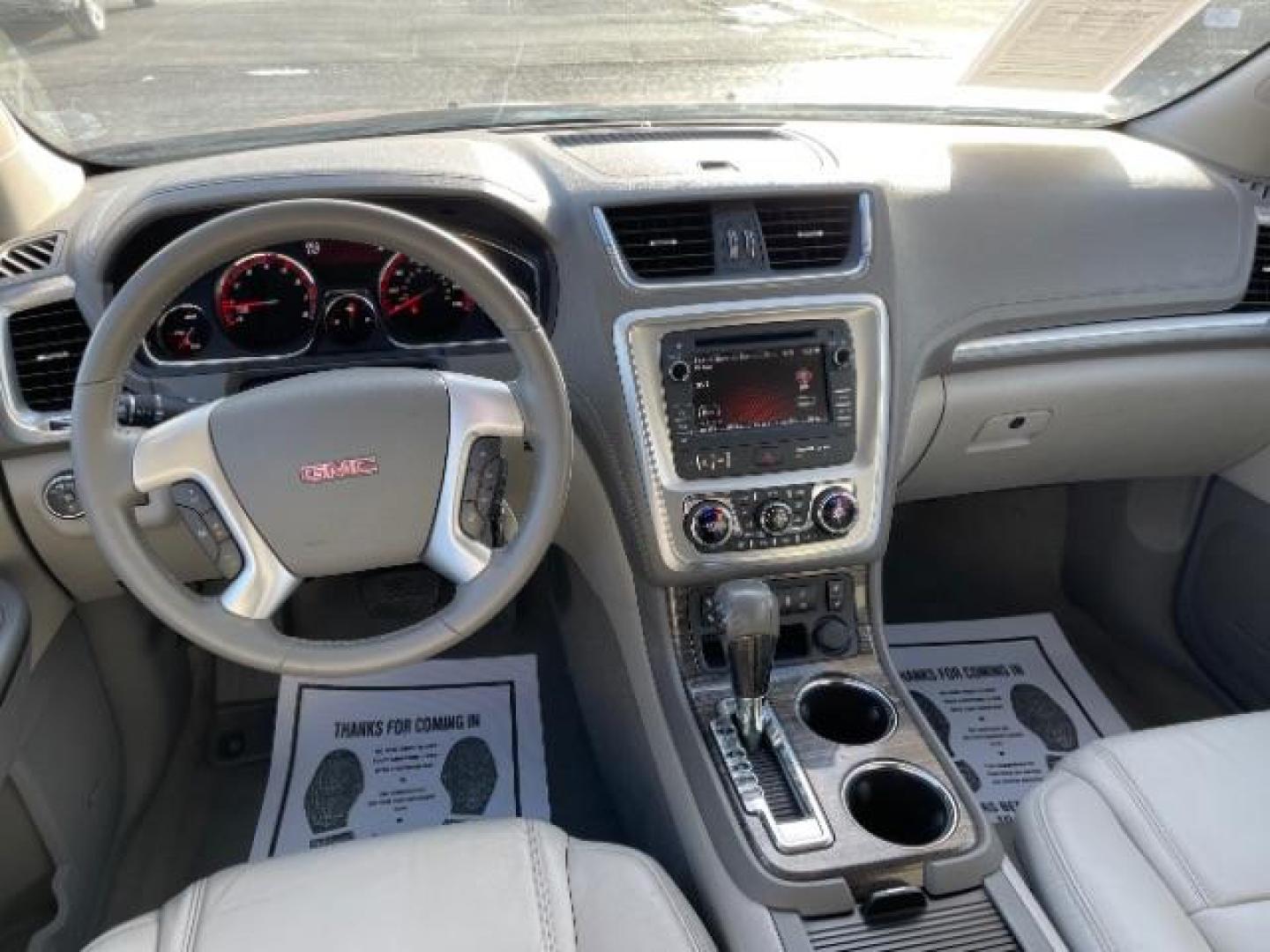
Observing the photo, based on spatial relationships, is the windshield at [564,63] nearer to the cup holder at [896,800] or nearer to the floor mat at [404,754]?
the floor mat at [404,754]

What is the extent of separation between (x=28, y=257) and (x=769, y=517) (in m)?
1.06

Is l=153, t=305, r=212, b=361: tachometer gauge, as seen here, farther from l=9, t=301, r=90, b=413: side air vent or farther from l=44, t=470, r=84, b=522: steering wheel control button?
l=44, t=470, r=84, b=522: steering wheel control button

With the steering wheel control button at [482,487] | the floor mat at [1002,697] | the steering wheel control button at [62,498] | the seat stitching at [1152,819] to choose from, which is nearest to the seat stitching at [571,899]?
the steering wheel control button at [482,487]

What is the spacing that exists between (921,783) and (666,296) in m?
0.73

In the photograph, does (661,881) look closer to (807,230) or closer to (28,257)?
(807,230)

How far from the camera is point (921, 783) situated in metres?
1.54

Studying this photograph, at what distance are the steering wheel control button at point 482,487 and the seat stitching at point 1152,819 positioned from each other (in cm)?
83

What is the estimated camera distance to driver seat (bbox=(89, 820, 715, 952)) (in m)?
1.20

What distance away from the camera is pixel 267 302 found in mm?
1598

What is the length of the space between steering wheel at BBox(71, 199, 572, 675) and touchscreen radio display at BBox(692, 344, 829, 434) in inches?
16.5

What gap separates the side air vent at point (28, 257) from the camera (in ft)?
5.07

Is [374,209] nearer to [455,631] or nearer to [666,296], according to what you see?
[455,631]

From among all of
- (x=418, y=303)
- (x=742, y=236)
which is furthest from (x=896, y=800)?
(x=418, y=303)

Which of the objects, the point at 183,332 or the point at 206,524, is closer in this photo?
the point at 206,524
